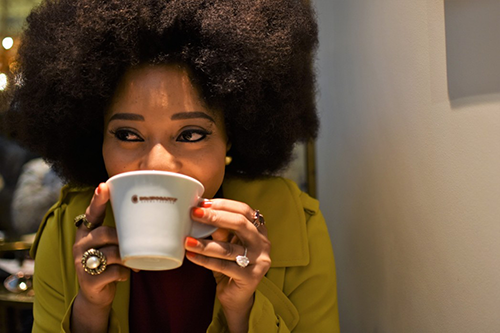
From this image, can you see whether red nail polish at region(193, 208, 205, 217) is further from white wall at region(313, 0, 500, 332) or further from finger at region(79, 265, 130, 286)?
white wall at region(313, 0, 500, 332)

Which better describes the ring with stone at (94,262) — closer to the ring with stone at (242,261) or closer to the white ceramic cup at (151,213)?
the white ceramic cup at (151,213)

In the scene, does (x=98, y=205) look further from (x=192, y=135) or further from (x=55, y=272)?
(x=55, y=272)

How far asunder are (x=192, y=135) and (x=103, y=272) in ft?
1.00

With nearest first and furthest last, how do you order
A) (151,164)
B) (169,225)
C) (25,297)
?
1. (169,225)
2. (151,164)
3. (25,297)

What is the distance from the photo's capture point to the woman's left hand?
0.90 metres

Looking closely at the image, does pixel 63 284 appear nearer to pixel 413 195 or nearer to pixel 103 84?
pixel 103 84

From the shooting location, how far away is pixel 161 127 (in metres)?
1.01

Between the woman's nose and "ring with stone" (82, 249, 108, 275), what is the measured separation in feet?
0.58

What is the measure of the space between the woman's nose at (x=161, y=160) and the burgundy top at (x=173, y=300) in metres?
0.32

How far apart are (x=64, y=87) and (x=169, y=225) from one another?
0.45m

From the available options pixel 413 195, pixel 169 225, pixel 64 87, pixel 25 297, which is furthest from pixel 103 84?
pixel 25 297

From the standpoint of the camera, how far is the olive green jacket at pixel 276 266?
1167 mm

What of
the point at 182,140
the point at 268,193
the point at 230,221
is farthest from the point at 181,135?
the point at 268,193

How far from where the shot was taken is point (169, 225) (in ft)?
2.67
